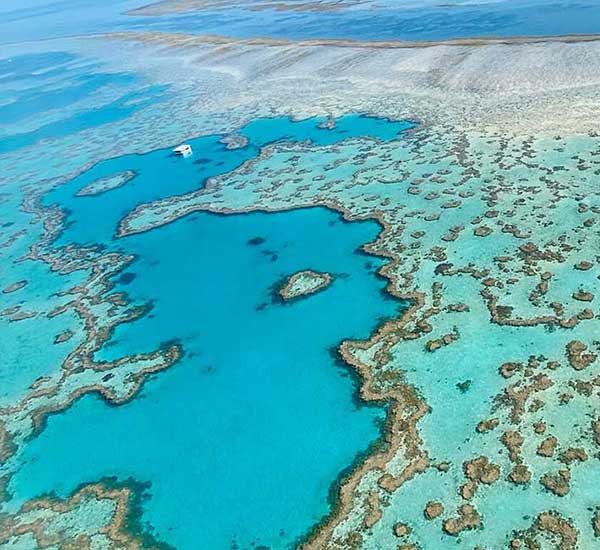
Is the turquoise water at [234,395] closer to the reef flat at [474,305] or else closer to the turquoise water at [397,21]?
the reef flat at [474,305]

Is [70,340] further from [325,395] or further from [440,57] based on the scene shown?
[440,57]

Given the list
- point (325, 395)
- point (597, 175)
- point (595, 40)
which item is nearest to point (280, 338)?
point (325, 395)

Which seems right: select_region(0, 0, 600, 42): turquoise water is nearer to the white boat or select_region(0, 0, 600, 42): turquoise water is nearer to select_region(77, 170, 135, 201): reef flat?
the white boat

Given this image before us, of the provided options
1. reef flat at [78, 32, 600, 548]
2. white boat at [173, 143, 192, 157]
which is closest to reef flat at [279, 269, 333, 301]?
reef flat at [78, 32, 600, 548]

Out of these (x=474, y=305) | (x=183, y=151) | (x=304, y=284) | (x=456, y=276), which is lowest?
(x=304, y=284)

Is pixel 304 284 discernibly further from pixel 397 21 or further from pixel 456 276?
pixel 397 21

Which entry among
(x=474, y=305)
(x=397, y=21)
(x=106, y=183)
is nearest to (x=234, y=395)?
(x=474, y=305)
